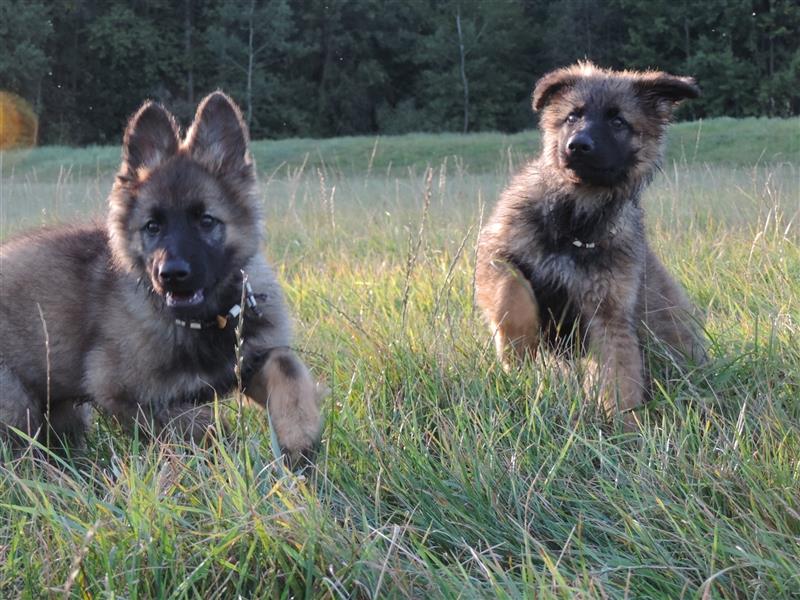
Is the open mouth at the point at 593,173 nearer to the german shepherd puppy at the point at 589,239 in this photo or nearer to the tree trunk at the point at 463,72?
the german shepherd puppy at the point at 589,239

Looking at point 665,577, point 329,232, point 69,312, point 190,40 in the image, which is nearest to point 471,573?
point 665,577

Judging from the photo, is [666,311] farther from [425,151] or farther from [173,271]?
[425,151]

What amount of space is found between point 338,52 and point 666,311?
4350 cm

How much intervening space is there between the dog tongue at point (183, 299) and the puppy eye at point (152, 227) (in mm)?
279

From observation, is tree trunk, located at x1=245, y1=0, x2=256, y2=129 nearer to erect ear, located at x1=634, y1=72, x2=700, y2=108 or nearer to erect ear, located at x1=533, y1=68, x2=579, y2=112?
erect ear, located at x1=533, y1=68, x2=579, y2=112

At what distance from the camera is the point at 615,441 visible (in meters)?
2.82

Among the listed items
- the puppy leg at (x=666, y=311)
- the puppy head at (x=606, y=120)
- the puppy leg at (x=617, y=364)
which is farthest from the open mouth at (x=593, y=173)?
the puppy leg at (x=617, y=364)

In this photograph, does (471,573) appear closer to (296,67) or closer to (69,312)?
(69,312)

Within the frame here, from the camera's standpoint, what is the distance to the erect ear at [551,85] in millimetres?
4125

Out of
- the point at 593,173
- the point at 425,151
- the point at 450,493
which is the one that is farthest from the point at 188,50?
the point at 450,493

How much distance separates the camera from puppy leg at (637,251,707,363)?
3.68 metres

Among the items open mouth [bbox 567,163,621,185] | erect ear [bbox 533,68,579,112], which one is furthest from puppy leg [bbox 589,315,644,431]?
erect ear [bbox 533,68,579,112]

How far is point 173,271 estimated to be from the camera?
2.93m

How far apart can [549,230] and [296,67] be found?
143ft
